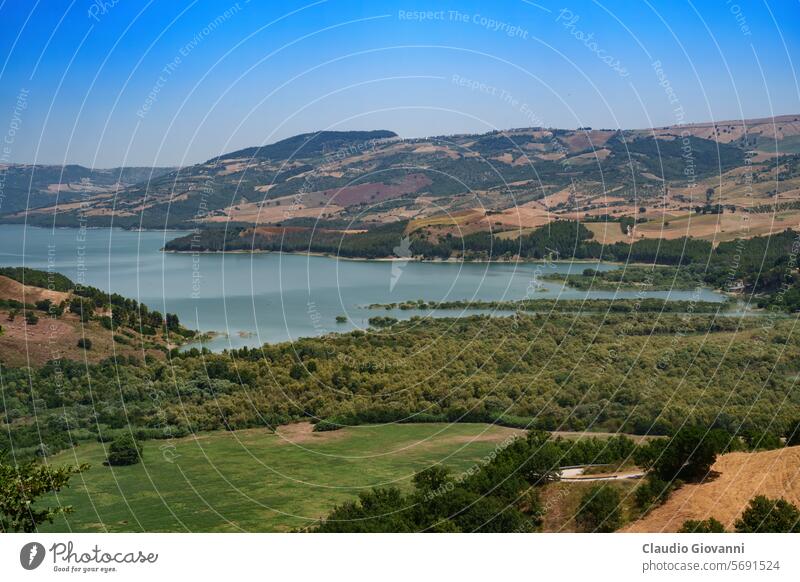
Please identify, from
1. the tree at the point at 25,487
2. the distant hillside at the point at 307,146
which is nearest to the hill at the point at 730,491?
the tree at the point at 25,487

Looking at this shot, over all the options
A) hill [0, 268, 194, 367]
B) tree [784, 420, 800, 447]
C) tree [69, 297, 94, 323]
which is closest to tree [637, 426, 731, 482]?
tree [784, 420, 800, 447]

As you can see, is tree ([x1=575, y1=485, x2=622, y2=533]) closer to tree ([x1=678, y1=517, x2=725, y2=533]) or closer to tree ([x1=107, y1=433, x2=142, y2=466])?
tree ([x1=678, y1=517, x2=725, y2=533])

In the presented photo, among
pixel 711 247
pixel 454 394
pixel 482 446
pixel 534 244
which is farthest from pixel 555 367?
pixel 534 244

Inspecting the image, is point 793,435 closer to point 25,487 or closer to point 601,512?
point 601,512

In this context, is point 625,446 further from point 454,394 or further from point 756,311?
point 756,311

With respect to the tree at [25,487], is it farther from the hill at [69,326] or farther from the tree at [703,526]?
the hill at [69,326]
